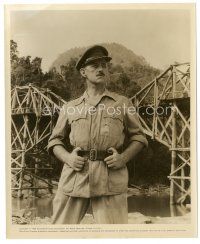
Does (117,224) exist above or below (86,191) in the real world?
below

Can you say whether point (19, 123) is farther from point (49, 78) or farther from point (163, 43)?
point (163, 43)

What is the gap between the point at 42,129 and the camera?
10.0 ft

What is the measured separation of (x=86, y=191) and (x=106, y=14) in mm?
1264

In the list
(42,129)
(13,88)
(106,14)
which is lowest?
(42,129)

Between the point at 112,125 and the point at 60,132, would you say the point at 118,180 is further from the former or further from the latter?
the point at 60,132

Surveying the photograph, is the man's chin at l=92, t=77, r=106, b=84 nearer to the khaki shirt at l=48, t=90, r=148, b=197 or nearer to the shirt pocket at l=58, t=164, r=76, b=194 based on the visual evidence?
the khaki shirt at l=48, t=90, r=148, b=197

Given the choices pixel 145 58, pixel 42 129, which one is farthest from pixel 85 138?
pixel 145 58

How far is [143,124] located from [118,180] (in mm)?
436

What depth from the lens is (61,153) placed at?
9.86ft

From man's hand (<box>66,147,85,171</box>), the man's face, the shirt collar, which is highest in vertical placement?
the man's face

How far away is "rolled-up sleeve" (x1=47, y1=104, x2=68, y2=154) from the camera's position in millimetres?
3012

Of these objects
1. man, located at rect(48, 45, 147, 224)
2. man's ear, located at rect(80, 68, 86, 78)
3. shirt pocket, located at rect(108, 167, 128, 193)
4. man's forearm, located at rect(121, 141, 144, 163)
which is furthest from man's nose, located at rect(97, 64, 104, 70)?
shirt pocket, located at rect(108, 167, 128, 193)

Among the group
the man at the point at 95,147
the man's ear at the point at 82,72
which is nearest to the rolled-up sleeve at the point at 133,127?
the man at the point at 95,147

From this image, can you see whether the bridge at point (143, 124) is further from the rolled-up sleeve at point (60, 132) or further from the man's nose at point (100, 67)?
the man's nose at point (100, 67)
